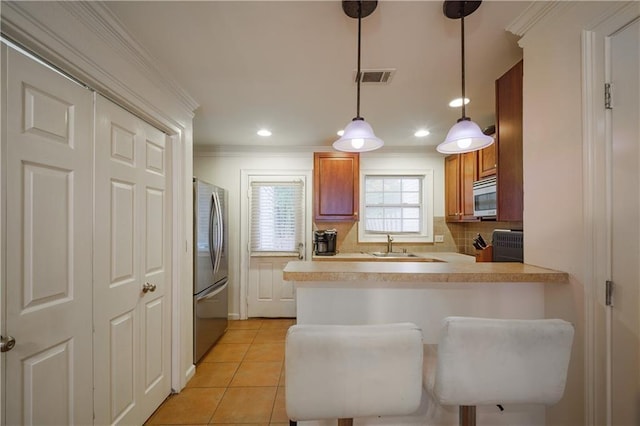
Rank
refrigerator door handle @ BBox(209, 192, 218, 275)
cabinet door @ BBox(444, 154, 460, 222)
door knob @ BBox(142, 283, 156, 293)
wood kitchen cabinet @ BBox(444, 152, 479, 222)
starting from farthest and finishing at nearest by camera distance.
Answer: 1. cabinet door @ BBox(444, 154, 460, 222)
2. wood kitchen cabinet @ BBox(444, 152, 479, 222)
3. refrigerator door handle @ BBox(209, 192, 218, 275)
4. door knob @ BBox(142, 283, 156, 293)

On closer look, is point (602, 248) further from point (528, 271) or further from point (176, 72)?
point (176, 72)

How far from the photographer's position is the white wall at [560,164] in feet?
3.57

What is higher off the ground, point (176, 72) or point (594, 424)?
point (176, 72)

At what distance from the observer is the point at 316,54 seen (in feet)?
5.11

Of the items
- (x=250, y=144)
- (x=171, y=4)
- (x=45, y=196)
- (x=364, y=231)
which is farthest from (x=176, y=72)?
(x=364, y=231)

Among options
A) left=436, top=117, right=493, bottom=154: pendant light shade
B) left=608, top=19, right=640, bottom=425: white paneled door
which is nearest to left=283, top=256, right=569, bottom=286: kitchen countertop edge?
left=608, top=19, right=640, bottom=425: white paneled door

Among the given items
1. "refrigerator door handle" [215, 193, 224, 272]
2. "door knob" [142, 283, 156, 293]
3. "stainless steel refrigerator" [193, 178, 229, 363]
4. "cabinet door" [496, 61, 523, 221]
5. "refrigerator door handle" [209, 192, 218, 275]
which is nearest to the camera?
"cabinet door" [496, 61, 523, 221]

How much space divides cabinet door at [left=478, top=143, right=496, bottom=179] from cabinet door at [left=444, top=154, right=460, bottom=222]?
0.49 m

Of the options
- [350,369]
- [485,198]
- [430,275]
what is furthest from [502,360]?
[485,198]

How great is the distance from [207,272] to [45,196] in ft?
5.45

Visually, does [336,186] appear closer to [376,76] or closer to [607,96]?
[376,76]

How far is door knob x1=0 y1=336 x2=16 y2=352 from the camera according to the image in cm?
92

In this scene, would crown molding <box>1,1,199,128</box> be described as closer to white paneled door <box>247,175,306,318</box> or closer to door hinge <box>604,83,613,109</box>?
white paneled door <box>247,175,306,318</box>

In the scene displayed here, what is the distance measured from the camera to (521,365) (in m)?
0.89
